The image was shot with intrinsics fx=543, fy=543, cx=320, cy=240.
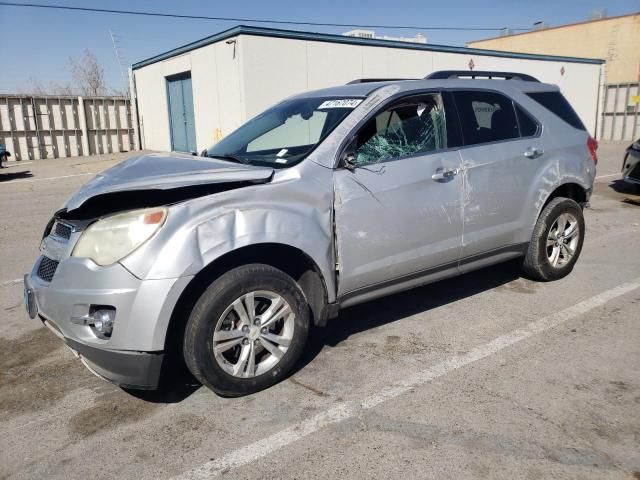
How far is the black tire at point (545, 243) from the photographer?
475 cm

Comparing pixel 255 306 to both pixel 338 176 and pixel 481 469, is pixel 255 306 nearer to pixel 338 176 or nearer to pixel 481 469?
pixel 338 176

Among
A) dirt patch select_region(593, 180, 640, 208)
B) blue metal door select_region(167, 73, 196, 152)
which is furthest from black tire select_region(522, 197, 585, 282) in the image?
blue metal door select_region(167, 73, 196, 152)

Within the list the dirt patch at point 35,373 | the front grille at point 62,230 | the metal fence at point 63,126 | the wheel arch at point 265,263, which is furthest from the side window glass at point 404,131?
the metal fence at point 63,126

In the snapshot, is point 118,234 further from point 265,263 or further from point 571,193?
point 571,193

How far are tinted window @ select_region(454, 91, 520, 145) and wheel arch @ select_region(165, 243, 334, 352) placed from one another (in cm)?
167

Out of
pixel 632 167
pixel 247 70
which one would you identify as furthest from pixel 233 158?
pixel 247 70

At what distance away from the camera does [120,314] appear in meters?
2.78

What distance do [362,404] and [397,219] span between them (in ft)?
4.10

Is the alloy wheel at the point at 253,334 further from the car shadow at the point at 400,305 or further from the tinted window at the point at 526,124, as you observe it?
the tinted window at the point at 526,124

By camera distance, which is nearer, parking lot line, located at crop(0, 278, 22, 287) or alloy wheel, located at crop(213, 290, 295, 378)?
alloy wheel, located at crop(213, 290, 295, 378)

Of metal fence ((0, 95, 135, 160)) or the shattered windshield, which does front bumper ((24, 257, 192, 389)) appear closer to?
the shattered windshield

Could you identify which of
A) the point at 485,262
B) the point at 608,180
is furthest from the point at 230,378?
the point at 608,180

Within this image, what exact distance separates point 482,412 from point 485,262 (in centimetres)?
171

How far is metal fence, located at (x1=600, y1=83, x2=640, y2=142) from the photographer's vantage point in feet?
79.4
